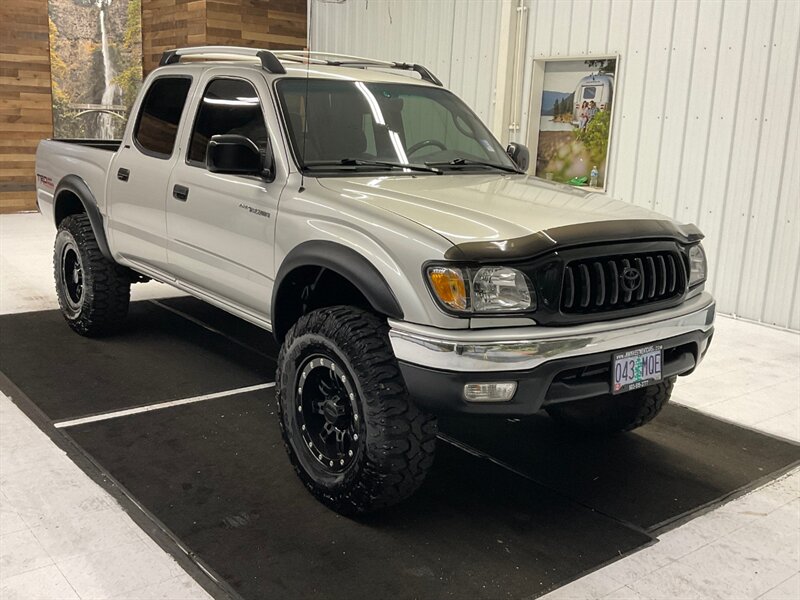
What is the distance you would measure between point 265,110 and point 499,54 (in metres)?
5.02

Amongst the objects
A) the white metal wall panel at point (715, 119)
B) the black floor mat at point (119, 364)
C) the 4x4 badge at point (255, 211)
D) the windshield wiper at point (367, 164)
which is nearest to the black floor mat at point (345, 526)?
the black floor mat at point (119, 364)

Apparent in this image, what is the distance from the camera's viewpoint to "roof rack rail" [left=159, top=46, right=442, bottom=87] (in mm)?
3886

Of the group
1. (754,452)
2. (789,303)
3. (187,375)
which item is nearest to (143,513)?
(187,375)

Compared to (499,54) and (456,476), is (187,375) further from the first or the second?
(499,54)

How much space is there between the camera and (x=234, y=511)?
308cm

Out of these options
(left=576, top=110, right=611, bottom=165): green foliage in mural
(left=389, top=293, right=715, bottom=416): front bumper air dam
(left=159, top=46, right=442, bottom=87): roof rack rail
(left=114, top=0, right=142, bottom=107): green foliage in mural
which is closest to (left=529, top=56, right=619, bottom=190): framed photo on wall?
(left=576, top=110, right=611, bottom=165): green foliage in mural

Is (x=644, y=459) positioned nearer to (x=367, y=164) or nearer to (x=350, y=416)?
(x=350, y=416)

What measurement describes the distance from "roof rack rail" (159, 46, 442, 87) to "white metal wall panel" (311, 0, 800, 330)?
3190 millimetres

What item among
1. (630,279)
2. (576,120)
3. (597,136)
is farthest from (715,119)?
(630,279)

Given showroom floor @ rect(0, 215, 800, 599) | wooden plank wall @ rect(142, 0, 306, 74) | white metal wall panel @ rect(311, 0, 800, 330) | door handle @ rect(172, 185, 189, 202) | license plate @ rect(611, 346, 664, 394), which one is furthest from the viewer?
wooden plank wall @ rect(142, 0, 306, 74)

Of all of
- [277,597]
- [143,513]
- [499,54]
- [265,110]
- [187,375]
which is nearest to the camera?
[277,597]

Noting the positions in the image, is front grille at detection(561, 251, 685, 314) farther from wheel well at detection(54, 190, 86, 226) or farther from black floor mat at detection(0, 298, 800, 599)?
wheel well at detection(54, 190, 86, 226)

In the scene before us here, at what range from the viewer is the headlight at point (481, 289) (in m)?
2.69

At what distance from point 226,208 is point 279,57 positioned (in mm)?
942
